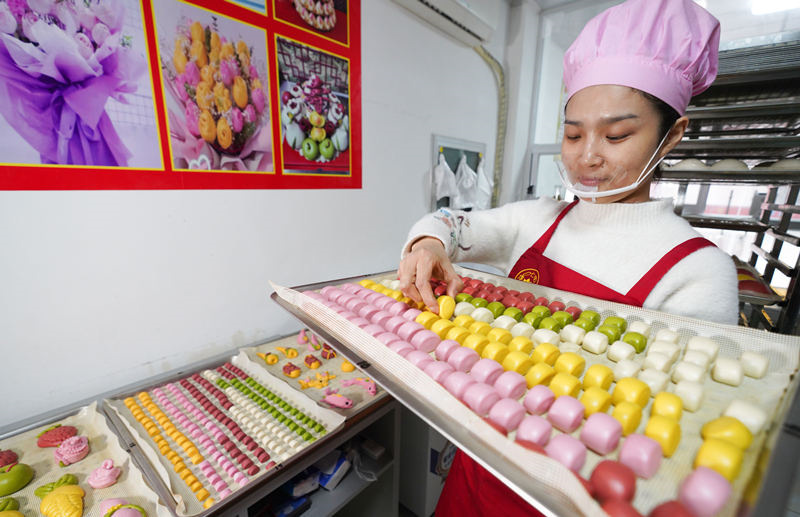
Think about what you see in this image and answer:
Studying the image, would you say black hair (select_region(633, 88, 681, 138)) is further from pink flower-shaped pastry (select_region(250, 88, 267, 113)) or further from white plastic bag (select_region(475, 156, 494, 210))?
white plastic bag (select_region(475, 156, 494, 210))

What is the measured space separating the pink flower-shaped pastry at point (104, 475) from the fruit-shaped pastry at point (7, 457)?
249 mm

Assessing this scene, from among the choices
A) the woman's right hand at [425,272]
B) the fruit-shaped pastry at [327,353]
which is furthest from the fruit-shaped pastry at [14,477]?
the woman's right hand at [425,272]

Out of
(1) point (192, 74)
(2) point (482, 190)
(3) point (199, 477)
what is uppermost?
(1) point (192, 74)

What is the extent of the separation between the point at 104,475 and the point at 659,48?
189 cm

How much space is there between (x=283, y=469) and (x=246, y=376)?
0.54 m

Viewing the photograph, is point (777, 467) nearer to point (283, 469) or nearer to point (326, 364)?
point (283, 469)

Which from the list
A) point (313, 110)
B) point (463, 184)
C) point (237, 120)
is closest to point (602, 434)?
point (237, 120)

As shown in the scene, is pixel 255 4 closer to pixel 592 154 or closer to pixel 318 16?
pixel 318 16

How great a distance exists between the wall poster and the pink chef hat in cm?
134

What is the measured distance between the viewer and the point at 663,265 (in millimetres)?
867

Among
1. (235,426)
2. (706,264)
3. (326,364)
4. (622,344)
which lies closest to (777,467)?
(622,344)

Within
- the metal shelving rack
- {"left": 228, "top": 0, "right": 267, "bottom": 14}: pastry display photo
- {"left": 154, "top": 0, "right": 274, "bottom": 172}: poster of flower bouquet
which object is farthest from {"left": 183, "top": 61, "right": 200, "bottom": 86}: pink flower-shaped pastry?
the metal shelving rack

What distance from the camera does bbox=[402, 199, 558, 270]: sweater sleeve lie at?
3.75 ft

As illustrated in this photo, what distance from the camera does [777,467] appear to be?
0.30m
